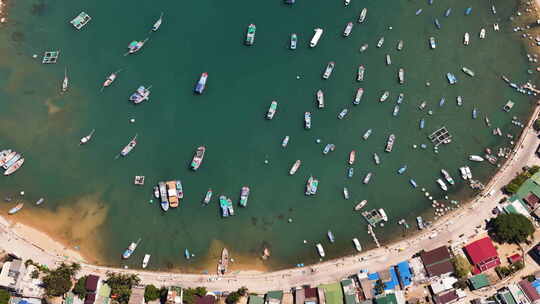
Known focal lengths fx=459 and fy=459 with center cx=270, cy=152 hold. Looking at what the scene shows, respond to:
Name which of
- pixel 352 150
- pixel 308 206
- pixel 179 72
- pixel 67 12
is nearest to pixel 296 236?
pixel 308 206

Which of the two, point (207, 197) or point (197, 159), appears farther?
point (197, 159)

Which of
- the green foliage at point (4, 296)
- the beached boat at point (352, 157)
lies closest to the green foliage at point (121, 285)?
the green foliage at point (4, 296)

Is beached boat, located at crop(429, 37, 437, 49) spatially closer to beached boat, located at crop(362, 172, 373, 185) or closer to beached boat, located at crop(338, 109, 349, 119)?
beached boat, located at crop(338, 109, 349, 119)

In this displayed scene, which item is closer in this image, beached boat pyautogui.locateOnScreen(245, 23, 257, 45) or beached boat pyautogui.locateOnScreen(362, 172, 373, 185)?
beached boat pyautogui.locateOnScreen(362, 172, 373, 185)

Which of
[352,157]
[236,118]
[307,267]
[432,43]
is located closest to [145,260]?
[307,267]

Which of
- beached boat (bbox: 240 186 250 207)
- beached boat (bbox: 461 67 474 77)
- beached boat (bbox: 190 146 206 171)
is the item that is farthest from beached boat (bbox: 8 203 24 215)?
beached boat (bbox: 461 67 474 77)

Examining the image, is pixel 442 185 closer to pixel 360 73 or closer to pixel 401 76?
pixel 401 76

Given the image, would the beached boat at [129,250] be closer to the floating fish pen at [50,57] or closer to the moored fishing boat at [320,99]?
the floating fish pen at [50,57]
